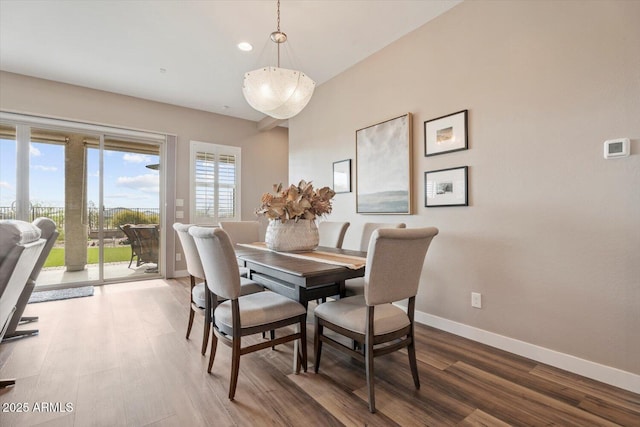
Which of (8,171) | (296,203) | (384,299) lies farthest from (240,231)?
(8,171)

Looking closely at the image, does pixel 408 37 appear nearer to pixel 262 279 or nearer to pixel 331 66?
pixel 331 66

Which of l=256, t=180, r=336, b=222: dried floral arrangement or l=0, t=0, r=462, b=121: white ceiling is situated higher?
l=0, t=0, r=462, b=121: white ceiling

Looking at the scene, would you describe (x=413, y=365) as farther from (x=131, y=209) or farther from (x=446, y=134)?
(x=131, y=209)

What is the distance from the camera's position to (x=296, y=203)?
2.20m

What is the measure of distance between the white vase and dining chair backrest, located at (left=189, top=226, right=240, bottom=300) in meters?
0.67

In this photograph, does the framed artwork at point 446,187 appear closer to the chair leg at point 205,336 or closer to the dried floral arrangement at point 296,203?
the dried floral arrangement at point 296,203

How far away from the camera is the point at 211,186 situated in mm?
5148

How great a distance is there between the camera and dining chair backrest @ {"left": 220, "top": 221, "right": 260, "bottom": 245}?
122 inches

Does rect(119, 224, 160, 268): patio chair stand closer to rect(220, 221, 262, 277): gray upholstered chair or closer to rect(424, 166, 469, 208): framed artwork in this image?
rect(220, 221, 262, 277): gray upholstered chair

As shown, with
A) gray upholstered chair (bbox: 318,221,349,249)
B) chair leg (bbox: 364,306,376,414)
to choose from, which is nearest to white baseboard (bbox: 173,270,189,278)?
gray upholstered chair (bbox: 318,221,349,249)

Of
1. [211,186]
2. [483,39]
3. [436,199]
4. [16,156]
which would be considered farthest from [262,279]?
[16,156]

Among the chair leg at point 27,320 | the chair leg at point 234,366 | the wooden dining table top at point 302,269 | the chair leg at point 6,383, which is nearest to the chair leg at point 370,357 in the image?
the wooden dining table top at point 302,269

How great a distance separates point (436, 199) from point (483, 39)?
1.34 metres

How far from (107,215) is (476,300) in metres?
4.95
